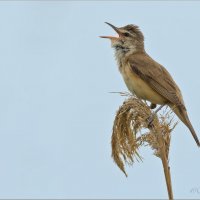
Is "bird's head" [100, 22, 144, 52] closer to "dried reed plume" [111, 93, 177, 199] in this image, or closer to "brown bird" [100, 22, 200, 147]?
"brown bird" [100, 22, 200, 147]

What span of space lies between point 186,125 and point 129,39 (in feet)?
8.14

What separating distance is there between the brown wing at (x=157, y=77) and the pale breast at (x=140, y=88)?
2.5 inches

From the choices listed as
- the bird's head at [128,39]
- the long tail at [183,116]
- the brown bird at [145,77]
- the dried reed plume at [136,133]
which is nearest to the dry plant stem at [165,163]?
the dried reed plume at [136,133]

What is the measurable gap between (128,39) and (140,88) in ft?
4.52

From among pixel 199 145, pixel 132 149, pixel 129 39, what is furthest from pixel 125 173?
pixel 129 39

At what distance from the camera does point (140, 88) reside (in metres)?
7.63

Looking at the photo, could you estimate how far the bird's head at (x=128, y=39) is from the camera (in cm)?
845

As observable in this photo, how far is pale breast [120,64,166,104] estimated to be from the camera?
757 cm

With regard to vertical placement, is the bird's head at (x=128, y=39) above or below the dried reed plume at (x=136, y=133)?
above

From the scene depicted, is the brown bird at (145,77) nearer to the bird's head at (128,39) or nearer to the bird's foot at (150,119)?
the bird's head at (128,39)

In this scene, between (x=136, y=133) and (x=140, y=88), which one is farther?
(x=140, y=88)

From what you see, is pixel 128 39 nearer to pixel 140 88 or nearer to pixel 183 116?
pixel 140 88

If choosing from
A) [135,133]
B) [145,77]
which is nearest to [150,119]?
[135,133]

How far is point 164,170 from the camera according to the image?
160 inches
